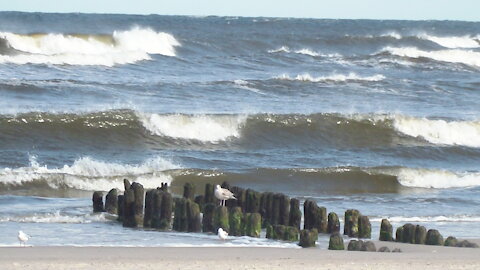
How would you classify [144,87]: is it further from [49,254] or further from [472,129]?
[49,254]

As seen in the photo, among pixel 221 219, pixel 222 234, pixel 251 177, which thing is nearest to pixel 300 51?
pixel 251 177

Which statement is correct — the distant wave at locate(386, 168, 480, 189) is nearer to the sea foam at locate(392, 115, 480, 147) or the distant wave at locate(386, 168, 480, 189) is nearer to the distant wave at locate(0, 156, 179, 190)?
the distant wave at locate(0, 156, 179, 190)

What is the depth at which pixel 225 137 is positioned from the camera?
996 inches

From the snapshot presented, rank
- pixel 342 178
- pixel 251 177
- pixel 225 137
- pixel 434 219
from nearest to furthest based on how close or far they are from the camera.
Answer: pixel 434 219
pixel 251 177
pixel 342 178
pixel 225 137

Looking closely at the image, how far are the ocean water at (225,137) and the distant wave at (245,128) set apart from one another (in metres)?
0.04

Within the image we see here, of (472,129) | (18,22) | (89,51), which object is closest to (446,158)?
(472,129)

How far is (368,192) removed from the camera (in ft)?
64.2

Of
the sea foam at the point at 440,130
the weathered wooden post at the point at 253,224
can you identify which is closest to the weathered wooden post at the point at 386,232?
the weathered wooden post at the point at 253,224

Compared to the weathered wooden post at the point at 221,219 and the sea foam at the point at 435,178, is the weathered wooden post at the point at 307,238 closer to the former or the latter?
the weathered wooden post at the point at 221,219

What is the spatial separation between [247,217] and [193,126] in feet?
39.6

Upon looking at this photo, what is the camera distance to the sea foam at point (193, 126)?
25.0m

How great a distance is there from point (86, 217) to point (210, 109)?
1335 cm

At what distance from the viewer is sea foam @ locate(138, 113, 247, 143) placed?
81.9ft

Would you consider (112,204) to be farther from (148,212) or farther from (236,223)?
(236,223)
